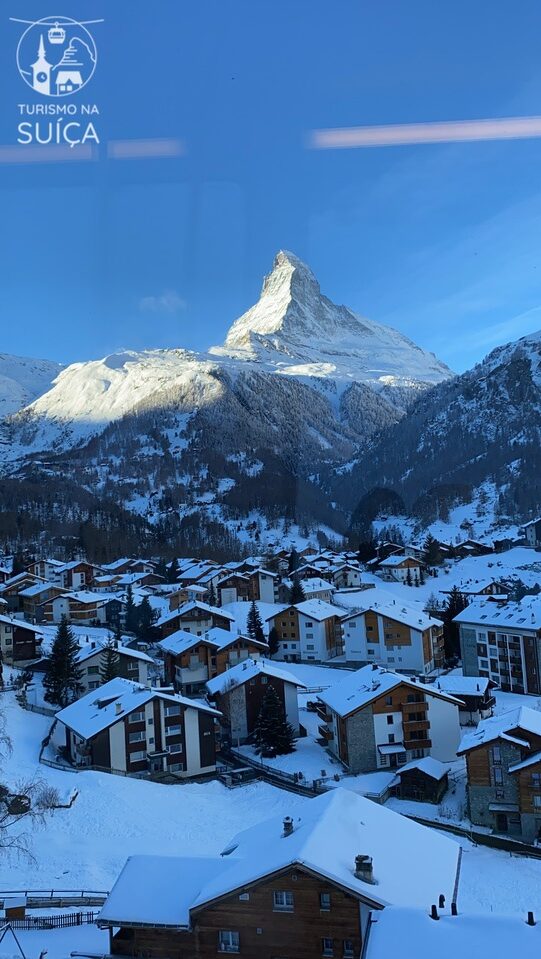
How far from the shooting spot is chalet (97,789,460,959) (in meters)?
5.11

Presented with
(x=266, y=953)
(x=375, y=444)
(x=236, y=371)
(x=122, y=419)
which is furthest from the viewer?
(x=236, y=371)

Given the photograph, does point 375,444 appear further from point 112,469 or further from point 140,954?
point 140,954

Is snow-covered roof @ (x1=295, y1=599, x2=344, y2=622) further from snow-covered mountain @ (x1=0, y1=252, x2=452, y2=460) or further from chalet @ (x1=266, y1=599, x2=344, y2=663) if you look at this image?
snow-covered mountain @ (x1=0, y1=252, x2=452, y2=460)

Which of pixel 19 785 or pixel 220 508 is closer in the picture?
pixel 19 785

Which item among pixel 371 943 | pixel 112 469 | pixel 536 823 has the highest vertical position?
pixel 112 469

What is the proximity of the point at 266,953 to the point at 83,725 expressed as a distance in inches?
368

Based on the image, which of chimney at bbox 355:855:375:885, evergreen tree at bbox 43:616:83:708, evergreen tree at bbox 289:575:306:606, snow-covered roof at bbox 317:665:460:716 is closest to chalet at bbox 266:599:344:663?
evergreen tree at bbox 289:575:306:606

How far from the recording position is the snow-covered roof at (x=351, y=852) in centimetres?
512

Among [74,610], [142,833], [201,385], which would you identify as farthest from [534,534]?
[201,385]

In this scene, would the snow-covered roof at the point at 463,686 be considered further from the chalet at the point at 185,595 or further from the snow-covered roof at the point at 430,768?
the chalet at the point at 185,595

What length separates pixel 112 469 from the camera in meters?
91.6

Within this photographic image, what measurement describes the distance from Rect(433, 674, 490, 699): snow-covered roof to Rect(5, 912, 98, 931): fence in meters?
10.6

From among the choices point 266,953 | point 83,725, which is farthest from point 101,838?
point 266,953

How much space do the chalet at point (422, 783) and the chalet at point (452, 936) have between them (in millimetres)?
8742
